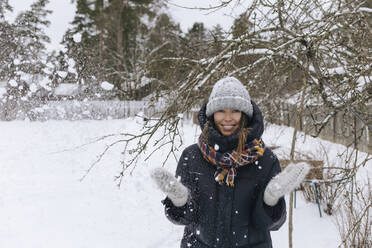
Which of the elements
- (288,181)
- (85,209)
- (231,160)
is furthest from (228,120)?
(85,209)

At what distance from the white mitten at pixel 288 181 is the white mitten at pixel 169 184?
0.46 m

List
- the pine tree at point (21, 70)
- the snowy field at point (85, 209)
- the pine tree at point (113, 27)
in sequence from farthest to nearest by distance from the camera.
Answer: the pine tree at point (113, 27), the pine tree at point (21, 70), the snowy field at point (85, 209)

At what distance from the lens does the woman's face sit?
1.66 m

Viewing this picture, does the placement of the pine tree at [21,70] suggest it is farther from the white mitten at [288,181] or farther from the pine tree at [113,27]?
the white mitten at [288,181]

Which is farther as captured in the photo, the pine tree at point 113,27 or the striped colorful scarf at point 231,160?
the pine tree at point 113,27

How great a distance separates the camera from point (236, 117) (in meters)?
1.67

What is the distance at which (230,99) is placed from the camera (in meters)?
1.65

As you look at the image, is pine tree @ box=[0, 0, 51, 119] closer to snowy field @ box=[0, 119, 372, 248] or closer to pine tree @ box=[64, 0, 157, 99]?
snowy field @ box=[0, 119, 372, 248]

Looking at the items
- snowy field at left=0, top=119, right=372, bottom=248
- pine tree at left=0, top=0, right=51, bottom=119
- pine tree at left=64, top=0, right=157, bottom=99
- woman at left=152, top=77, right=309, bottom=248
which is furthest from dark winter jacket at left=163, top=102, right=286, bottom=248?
pine tree at left=64, top=0, right=157, bottom=99

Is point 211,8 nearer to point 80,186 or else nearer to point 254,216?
point 254,216

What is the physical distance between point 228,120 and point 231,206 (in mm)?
483

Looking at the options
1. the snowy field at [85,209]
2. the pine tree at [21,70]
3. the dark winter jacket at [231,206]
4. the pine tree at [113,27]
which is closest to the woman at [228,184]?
the dark winter jacket at [231,206]

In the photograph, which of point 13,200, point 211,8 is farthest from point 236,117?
point 13,200

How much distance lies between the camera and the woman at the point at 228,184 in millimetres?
1538
